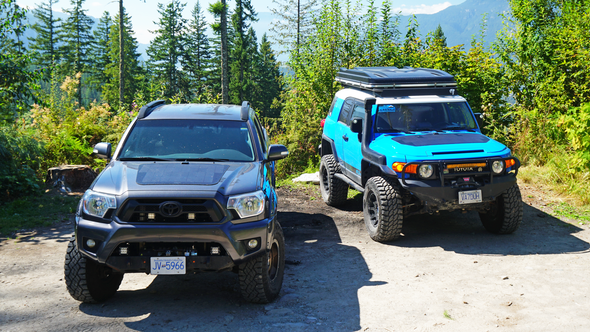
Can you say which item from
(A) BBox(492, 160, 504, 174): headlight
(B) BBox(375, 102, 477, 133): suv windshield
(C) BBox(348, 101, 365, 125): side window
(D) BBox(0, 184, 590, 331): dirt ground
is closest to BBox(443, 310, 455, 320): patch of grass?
(D) BBox(0, 184, 590, 331): dirt ground

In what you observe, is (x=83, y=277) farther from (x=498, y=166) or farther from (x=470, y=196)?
(x=498, y=166)

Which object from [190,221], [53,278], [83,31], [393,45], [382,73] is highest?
[83,31]

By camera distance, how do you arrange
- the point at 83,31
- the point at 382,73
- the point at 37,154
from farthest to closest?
the point at 83,31
the point at 37,154
the point at 382,73

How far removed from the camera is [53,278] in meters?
5.61

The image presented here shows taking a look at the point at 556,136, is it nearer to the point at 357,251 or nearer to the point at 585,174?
the point at 585,174

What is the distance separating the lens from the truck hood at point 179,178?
14.4ft

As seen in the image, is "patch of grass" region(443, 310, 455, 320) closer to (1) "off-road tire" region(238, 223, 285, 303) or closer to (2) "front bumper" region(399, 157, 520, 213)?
(1) "off-road tire" region(238, 223, 285, 303)

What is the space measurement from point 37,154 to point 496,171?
30.5ft

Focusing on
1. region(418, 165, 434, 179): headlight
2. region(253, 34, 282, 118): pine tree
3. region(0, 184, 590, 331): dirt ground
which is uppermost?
region(253, 34, 282, 118): pine tree

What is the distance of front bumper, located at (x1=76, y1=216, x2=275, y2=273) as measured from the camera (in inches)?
165

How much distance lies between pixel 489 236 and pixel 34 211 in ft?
25.5

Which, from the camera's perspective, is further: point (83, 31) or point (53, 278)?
point (83, 31)

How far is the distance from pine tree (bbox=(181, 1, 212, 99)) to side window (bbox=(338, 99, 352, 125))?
5455 cm

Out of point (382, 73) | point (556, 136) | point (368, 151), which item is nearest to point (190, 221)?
point (368, 151)
